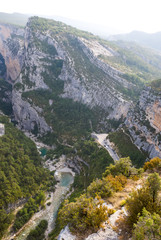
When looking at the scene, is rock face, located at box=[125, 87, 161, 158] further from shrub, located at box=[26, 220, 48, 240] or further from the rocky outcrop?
the rocky outcrop

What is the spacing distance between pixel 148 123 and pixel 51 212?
46860mm

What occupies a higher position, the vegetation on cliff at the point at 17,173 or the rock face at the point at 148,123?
the rock face at the point at 148,123

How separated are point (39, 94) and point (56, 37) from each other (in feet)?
174

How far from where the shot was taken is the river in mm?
54875

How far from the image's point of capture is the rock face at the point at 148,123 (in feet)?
200

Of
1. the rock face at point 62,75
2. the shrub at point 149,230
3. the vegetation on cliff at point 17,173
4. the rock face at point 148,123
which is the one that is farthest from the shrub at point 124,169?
the rock face at point 62,75

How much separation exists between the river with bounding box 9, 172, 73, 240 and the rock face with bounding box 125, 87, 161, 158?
3480 cm

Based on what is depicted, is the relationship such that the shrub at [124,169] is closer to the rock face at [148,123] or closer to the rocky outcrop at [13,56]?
the rock face at [148,123]

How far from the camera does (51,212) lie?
62.2 metres

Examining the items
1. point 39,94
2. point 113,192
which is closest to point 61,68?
point 39,94

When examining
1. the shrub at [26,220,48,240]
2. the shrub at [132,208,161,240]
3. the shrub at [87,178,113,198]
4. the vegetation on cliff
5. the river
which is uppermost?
the shrub at [132,208,161,240]

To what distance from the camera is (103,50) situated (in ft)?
504

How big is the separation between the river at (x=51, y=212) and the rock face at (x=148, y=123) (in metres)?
34.8

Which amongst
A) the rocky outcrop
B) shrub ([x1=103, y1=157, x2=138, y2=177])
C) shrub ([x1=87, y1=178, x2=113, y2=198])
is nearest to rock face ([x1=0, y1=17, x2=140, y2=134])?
the rocky outcrop
